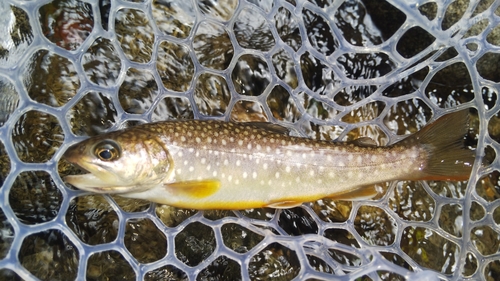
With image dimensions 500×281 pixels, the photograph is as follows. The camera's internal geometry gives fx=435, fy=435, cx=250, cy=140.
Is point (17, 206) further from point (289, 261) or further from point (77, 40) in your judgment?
point (289, 261)

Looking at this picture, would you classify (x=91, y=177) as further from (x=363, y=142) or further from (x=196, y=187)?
(x=363, y=142)

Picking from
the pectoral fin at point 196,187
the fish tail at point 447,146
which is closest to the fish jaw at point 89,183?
the pectoral fin at point 196,187

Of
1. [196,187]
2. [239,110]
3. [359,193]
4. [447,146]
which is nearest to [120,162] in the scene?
[196,187]

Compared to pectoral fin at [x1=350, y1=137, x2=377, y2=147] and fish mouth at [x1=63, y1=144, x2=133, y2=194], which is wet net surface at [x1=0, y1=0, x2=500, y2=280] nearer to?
fish mouth at [x1=63, y1=144, x2=133, y2=194]

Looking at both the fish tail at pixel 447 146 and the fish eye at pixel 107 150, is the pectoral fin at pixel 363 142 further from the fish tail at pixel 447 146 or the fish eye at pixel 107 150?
the fish eye at pixel 107 150

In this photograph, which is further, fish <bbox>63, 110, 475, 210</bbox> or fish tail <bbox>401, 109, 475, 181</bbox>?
fish tail <bbox>401, 109, 475, 181</bbox>

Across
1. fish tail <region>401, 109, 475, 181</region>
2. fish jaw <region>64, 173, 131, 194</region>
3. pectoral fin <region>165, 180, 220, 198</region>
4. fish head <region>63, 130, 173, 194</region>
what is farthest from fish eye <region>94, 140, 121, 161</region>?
fish tail <region>401, 109, 475, 181</region>
